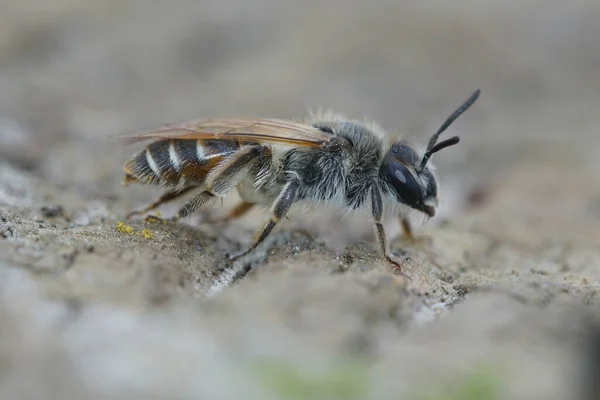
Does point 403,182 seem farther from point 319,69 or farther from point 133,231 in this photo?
point 319,69

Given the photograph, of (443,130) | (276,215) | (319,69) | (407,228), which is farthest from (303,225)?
(319,69)

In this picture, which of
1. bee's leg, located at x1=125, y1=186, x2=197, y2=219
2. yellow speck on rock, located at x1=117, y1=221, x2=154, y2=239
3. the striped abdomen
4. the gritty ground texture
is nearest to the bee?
the striped abdomen

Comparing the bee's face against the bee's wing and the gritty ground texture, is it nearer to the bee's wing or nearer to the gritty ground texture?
the gritty ground texture

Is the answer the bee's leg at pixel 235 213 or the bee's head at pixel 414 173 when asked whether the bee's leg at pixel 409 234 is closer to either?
the bee's head at pixel 414 173

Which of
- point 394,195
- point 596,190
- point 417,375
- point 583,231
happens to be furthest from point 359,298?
point 596,190

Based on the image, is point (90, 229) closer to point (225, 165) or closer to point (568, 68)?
point (225, 165)
